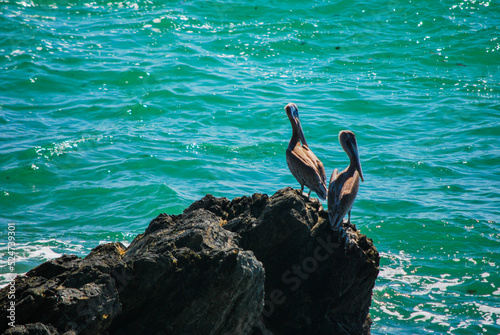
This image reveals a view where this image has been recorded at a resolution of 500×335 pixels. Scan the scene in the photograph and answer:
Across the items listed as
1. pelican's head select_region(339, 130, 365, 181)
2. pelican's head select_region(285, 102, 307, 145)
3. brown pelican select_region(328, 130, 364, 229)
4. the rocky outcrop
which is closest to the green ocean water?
the rocky outcrop

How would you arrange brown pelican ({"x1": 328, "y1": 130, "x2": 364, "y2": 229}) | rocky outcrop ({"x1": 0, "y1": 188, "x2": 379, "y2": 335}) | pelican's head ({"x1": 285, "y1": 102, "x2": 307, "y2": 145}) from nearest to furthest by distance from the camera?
rocky outcrop ({"x1": 0, "y1": 188, "x2": 379, "y2": 335}) → brown pelican ({"x1": 328, "y1": 130, "x2": 364, "y2": 229}) → pelican's head ({"x1": 285, "y1": 102, "x2": 307, "y2": 145})

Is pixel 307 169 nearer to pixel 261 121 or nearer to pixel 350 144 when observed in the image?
pixel 350 144

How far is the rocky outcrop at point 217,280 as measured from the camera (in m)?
3.94

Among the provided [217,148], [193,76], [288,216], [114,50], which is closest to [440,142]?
[217,148]

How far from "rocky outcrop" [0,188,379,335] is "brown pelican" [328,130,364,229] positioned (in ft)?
0.58

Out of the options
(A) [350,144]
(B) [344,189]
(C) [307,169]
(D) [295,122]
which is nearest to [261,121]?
(D) [295,122]

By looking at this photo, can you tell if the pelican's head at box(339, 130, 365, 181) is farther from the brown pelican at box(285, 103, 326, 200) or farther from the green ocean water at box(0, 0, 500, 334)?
the green ocean water at box(0, 0, 500, 334)

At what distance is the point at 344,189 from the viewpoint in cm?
585

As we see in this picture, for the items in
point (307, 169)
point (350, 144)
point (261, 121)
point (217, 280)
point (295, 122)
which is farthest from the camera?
point (261, 121)

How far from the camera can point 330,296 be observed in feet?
17.6

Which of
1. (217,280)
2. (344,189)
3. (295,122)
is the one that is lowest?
(217,280)

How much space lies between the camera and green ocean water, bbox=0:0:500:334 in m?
8.97

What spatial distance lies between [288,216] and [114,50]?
45.5 ft

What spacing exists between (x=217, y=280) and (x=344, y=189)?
2120mm
